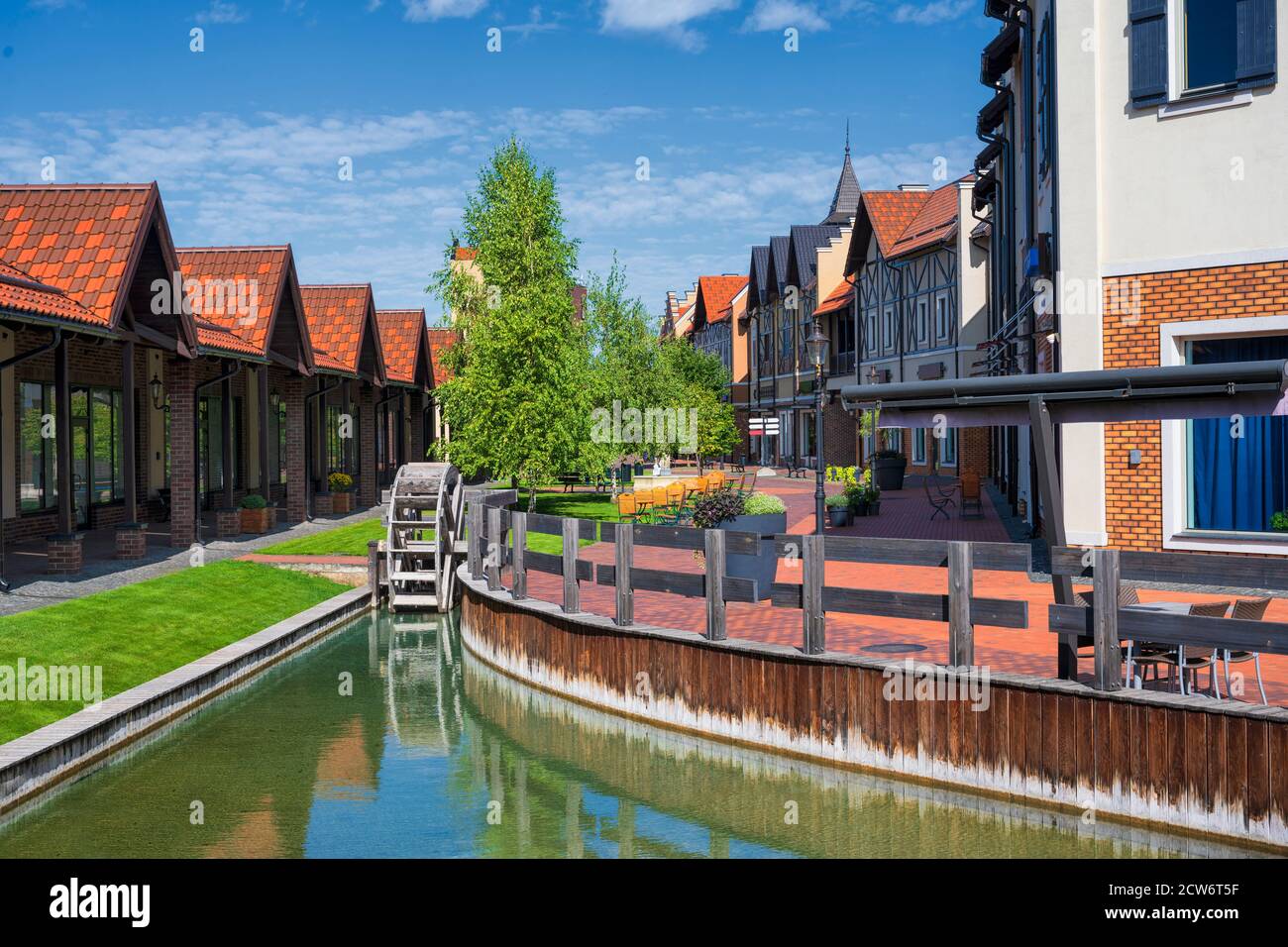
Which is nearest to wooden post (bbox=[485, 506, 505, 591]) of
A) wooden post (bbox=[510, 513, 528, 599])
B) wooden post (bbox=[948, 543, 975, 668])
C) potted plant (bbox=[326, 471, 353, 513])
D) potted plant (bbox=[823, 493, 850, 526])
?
wooden post (bbox=[510, 513, 528, 599])

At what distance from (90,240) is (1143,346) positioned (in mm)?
15469

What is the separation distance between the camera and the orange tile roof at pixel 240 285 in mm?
25906

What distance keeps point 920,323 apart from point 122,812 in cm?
3914

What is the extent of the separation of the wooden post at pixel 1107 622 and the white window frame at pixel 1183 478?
21.2 feet

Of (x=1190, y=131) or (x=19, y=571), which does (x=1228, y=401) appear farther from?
(x=19, y=571)

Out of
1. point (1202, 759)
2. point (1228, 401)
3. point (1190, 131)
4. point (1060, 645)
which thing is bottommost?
point (1202, 759)

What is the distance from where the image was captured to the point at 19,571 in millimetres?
17094

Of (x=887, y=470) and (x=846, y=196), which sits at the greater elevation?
(x=846, y=196)

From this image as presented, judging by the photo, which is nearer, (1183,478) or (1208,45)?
(1208,45)

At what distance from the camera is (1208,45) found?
44.1ft

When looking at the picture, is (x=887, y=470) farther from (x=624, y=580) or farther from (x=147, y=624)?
(x=624, y=580)

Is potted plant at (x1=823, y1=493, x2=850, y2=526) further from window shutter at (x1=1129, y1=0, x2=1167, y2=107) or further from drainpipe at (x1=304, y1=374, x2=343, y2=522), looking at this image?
drainpipe at (x1=304, y1=374, x2=343, y2=522)

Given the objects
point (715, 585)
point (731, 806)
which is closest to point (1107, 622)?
point (731, 806)
